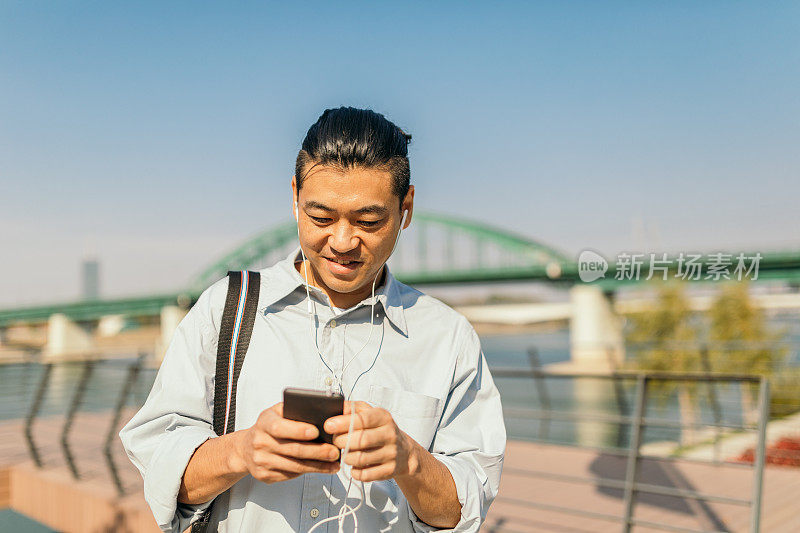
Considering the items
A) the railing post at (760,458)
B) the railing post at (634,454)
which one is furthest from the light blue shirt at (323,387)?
the railing post at (634,454)

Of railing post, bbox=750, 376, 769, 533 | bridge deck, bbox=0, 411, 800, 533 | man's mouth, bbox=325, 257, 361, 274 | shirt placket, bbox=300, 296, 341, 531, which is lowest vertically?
bridge deck, bbox=0, 411, 800, 533

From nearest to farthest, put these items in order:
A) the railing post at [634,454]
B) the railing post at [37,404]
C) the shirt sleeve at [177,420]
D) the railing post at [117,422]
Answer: the shirt sleeve at [177,420]
the railing post at [634,454]
the railing post at [117,422]
the railing post at [37,404]

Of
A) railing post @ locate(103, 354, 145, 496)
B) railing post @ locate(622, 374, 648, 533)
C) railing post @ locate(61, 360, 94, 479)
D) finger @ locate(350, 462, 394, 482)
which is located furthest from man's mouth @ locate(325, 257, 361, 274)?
railing post @ locate(61, 360, 94, 479)

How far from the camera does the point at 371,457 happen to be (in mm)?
1000

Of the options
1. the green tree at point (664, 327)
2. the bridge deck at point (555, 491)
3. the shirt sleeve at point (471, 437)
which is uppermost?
the shirt sleeve at point (471, 437)

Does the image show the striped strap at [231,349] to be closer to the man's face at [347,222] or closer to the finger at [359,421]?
the man's face at [347,222]

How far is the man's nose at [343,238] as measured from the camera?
1.21 m

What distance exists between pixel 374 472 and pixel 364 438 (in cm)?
6

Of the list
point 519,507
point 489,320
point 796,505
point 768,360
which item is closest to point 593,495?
point 519,507

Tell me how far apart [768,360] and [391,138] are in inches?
580

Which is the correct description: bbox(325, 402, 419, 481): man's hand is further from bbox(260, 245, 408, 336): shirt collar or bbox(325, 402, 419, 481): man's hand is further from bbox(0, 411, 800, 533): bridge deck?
bbox(0, 411, 800, 533): bridge deck

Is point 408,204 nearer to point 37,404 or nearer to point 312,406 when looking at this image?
point 312,406

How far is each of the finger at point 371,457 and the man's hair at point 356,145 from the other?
1.58ft

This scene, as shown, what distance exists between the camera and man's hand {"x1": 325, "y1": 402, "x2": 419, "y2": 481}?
38.7 inches
